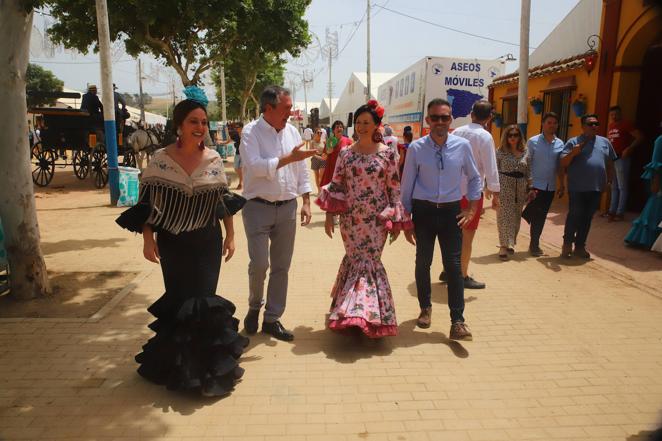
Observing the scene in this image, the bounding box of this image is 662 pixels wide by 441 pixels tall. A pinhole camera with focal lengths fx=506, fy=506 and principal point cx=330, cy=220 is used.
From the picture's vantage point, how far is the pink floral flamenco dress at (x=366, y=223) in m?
4.02

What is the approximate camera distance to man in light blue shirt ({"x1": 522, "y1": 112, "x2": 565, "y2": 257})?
6.82m

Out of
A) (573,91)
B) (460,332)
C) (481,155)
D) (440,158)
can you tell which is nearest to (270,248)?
(440,158)

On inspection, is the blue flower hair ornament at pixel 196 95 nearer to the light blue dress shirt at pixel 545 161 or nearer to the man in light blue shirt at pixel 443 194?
the man in light blue shirt at pixel 443 194

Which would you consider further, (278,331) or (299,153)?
(278,331)

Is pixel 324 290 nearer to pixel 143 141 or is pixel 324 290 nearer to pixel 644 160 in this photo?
pixel 644 160

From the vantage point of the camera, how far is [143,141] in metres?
13.7

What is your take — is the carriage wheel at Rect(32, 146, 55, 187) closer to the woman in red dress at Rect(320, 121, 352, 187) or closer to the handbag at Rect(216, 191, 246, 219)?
the woman in red dress at Rect(320, 121, 352, 187)

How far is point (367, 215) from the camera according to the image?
4137 mm

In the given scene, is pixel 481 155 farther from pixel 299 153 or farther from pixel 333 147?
pixel 333 147

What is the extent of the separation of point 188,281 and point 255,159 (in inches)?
43.3

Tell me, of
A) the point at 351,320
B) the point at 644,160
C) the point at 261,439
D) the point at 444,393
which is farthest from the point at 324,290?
the point at 644,160

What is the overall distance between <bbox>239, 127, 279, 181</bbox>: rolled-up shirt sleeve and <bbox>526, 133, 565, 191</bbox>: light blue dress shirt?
4.40 m

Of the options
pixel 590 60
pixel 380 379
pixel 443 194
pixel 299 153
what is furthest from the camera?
pixel 590 60

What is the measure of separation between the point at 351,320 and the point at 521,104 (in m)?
8.79
